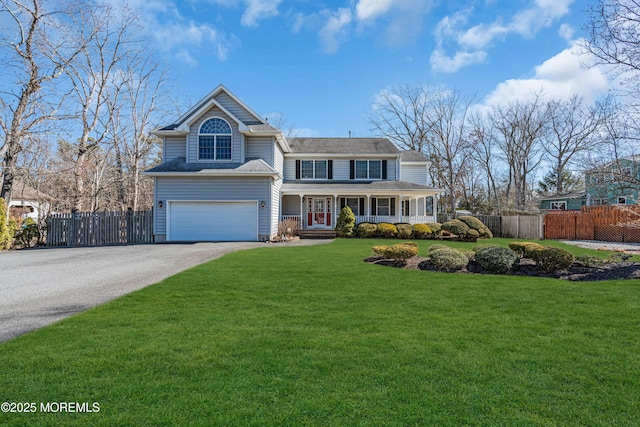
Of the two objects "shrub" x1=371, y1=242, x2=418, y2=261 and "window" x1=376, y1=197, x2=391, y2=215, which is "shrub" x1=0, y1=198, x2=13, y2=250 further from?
"window" x1=376, y1=197, x2=391, y2=215

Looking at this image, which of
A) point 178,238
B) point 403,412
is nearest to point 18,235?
point 178,238

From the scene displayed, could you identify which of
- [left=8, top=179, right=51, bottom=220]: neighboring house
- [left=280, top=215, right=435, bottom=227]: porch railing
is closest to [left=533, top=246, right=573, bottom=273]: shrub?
[left=280, top=215, right=435, bottom=227]: porch railing

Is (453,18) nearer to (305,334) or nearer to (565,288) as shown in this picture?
(565,288)

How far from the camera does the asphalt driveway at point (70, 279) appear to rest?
18.6 feet

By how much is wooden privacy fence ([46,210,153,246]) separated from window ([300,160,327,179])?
35.5 ft

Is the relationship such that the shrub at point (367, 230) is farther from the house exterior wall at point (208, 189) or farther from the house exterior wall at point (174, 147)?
the house exterior wall at point (174, 147)


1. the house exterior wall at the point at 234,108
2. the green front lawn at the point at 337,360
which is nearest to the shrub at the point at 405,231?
the house exterior wall at the point at 234,108

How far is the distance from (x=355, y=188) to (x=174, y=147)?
11517 mm

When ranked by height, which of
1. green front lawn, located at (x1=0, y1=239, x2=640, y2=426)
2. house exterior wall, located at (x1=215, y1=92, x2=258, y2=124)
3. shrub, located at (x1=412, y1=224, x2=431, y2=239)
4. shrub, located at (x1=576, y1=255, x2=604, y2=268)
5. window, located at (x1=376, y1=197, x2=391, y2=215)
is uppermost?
house exterior wall, located at (x1=215, y1=92, x2=258, y2=124)

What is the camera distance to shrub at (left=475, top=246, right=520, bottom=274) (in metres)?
9.56

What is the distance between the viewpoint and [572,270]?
9656mm

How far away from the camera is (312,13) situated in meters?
15.2

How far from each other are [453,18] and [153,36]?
21.5m

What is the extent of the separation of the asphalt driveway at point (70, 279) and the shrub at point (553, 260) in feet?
33.2
